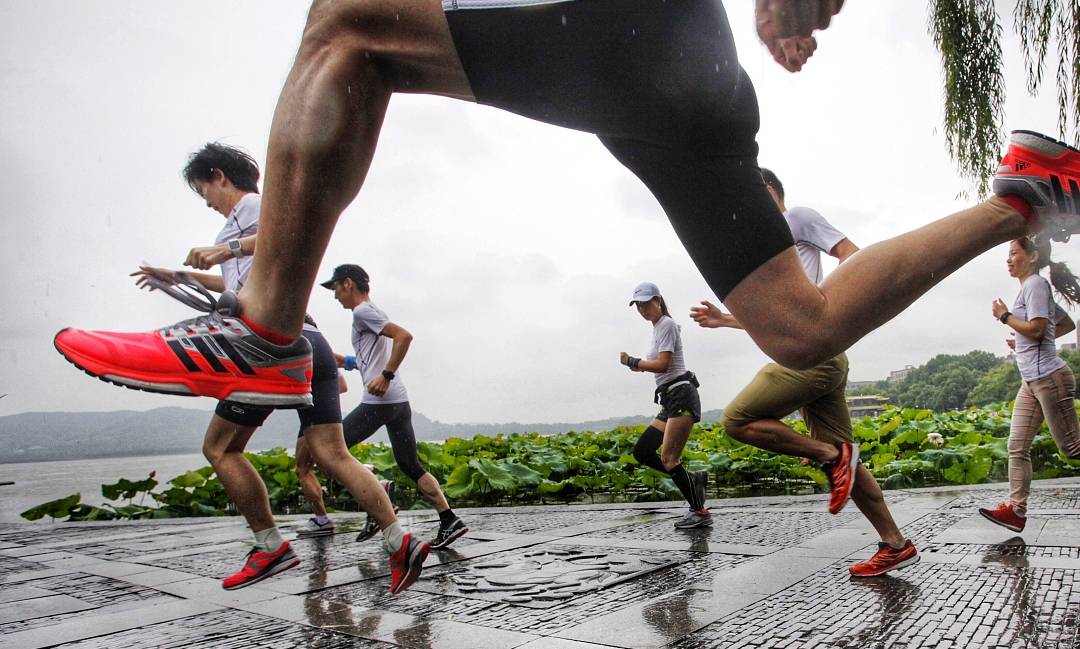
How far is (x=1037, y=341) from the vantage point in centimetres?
439

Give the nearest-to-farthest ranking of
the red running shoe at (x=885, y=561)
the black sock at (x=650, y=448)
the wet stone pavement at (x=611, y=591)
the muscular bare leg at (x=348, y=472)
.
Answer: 1. the wet stone pavement at (x=611, y=591)
2. the red running shoe at (x=885, y=561)
3. the muscular bare leg at (x=348, y=472)
4. the black sock at (x=650, y=448)

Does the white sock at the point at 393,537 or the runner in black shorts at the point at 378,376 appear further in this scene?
the runner in black shorts at the point at 378,376

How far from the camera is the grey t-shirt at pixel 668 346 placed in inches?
219

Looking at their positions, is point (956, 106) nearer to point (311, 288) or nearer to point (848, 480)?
point (848, 480)

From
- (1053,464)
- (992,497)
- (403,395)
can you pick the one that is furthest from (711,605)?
(1053,464)

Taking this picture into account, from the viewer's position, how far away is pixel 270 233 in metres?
1.47

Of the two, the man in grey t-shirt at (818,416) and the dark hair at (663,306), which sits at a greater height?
the dark hair at (663,306)

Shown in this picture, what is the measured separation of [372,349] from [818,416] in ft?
9.77

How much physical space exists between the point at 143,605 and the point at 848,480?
3.12 m

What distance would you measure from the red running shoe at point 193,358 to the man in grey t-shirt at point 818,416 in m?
2.19

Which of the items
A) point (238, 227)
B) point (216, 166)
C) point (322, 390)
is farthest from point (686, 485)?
point (216, 166)

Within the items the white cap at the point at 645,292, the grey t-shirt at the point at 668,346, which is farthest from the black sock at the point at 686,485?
the white cap at the point at 645,292

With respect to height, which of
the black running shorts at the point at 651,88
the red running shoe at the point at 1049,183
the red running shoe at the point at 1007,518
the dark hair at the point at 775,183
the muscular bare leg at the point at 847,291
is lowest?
the red running shoe at the point at 1007,518

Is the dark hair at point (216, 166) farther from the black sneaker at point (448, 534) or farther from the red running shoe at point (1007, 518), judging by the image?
the red running shoe at point (1007, 518)
